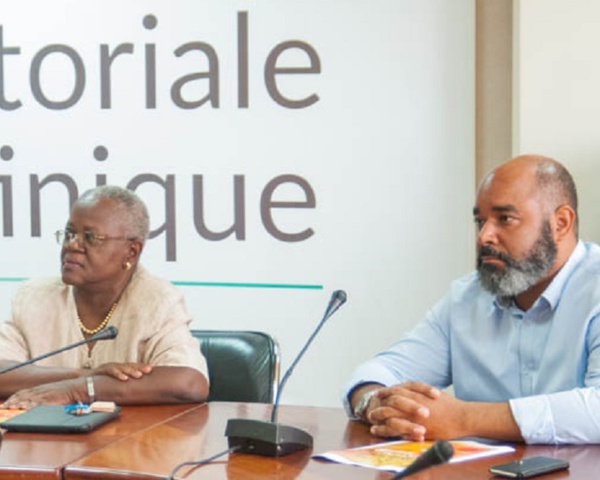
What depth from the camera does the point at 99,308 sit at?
315 cm

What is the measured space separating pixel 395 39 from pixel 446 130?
41 cm

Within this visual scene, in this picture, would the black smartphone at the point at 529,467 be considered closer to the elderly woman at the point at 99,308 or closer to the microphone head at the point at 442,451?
the microphone head at the point at 442,451

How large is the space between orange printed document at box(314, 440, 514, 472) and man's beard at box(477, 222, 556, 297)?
0.50 meters

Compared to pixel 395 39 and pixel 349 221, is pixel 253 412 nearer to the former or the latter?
pixel 349 221

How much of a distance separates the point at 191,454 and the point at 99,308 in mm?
1101

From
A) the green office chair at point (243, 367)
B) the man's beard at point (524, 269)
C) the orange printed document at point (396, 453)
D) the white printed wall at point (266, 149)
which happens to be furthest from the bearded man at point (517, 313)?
the white printed wall at point (266, 149)

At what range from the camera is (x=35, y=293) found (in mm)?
3209

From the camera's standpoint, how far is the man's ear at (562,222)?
259 cm

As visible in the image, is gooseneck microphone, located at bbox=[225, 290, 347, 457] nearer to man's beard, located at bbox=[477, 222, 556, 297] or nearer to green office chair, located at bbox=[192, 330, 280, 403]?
man's beard, located at bbox=[477, 222, 556, 297]

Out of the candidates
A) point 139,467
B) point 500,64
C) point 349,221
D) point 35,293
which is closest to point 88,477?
point 139,467

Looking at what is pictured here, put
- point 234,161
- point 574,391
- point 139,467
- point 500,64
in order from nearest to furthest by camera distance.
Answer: point 139,467, point 574,391, point 500,64, point 234,161

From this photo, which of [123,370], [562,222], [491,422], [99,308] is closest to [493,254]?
[562,222]

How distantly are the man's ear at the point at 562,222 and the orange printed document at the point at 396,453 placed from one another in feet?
2.14

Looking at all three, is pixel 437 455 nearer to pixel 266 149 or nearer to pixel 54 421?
pixel 54 421
